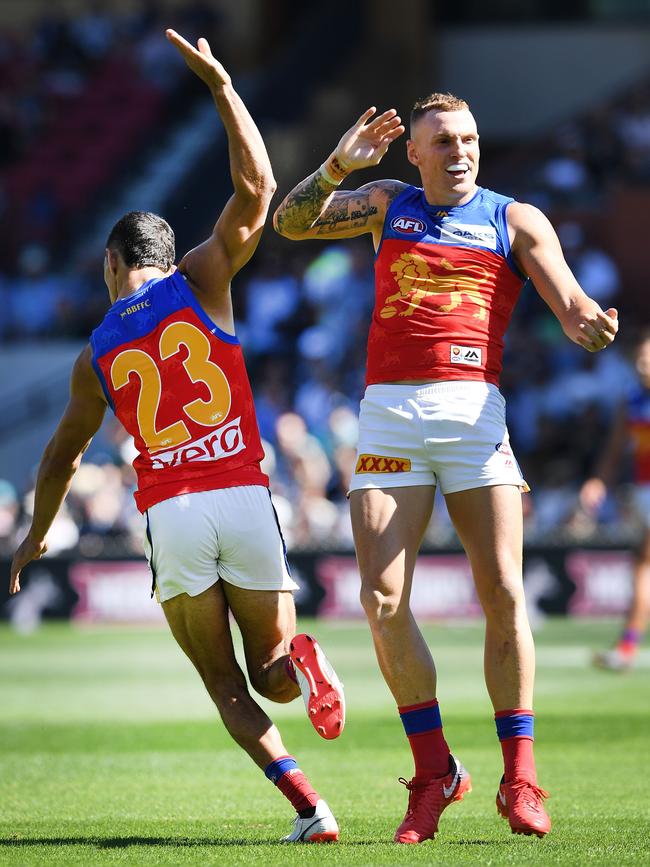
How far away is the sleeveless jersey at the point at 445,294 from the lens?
6.17m

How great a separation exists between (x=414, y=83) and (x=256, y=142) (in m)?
22.8

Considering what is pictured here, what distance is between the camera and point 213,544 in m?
6.08

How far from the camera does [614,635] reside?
1587 centimetres

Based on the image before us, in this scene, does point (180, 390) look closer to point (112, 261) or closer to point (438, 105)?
point (112, 261)

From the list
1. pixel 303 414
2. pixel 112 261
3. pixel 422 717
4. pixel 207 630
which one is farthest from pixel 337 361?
pixel 422 717

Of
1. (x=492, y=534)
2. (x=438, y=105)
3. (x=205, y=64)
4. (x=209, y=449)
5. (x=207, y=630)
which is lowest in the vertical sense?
(x=207, y=630)

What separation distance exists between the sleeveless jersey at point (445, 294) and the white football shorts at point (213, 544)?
29.9 inches

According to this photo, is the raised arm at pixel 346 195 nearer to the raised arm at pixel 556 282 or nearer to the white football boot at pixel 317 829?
the raised arm at pixel 556 282

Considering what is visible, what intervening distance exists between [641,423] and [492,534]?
707 centimetres

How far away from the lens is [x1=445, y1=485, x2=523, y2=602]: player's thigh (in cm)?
607

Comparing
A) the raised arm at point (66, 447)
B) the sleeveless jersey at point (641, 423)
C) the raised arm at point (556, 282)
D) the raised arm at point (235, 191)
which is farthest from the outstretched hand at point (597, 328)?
the sleeveless jersey at point (641, 423)

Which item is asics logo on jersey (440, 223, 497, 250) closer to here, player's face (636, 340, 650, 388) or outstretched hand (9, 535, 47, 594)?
outstretched hand (9, 535, 47, 594)

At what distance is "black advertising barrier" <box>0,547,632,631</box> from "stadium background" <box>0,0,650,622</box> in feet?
0.09

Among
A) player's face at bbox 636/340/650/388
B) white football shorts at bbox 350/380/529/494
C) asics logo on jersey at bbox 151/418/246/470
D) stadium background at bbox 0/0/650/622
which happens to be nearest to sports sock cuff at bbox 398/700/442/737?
white football shorts at bbox 350/380/529/494
